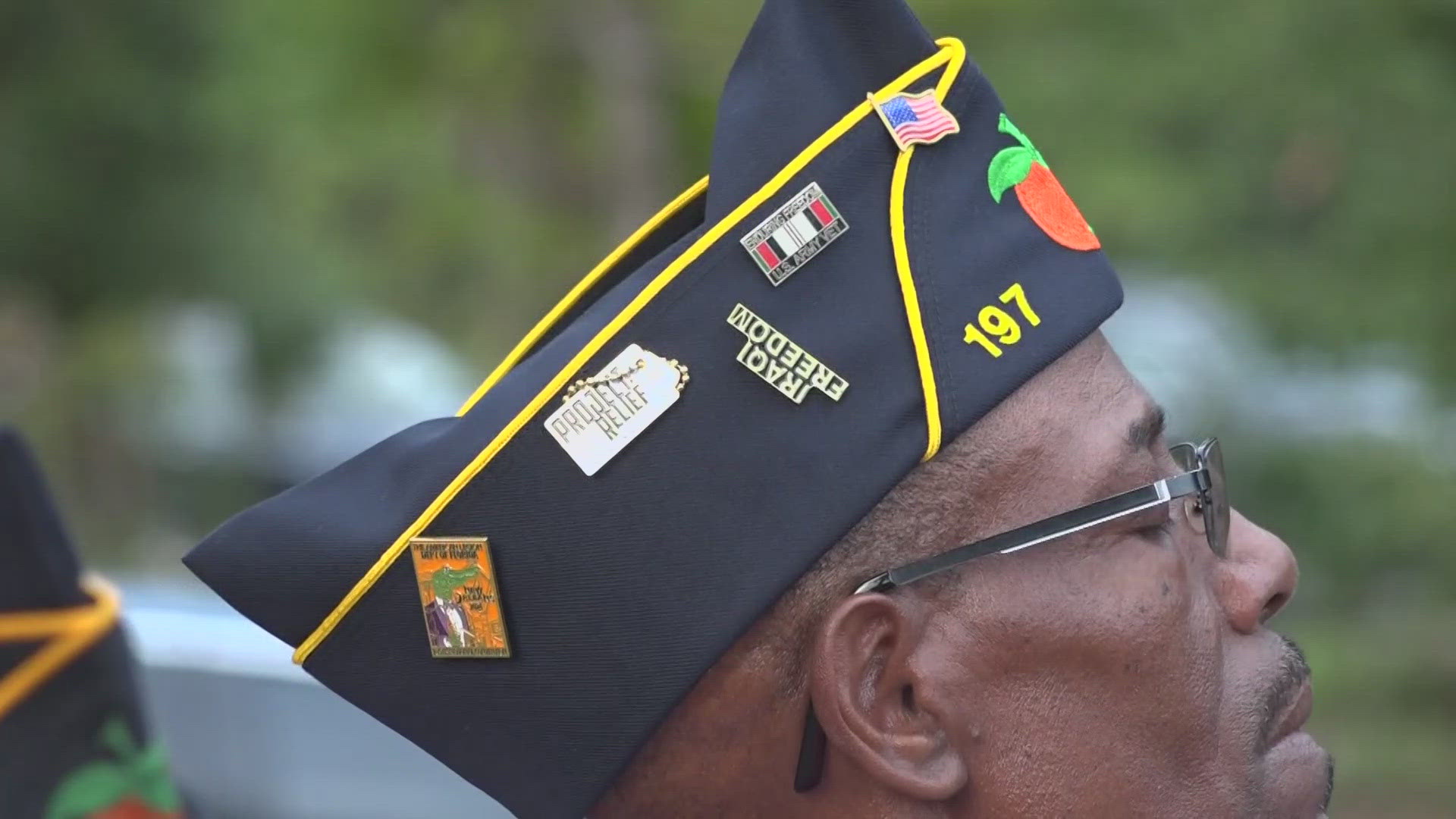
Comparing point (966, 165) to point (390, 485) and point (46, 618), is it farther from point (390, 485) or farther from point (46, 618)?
point (46, 618)

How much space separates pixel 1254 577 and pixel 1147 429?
0.22 metres

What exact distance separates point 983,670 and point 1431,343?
4.41m

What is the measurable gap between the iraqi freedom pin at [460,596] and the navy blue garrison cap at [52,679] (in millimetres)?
1171

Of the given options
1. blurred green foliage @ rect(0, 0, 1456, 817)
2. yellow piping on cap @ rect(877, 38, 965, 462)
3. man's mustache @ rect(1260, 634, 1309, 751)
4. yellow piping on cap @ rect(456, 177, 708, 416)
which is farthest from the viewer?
blurred green foliage @ rect(0, 0, 1456, 817)

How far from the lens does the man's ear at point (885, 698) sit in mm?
1851

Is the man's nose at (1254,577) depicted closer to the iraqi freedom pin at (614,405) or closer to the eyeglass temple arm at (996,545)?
the eyeglass temple arm at (996,545)

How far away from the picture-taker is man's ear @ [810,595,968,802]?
1.85 metres

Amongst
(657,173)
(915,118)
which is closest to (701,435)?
(915,118)

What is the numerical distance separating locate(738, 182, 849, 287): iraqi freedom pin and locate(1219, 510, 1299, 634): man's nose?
0.61 m

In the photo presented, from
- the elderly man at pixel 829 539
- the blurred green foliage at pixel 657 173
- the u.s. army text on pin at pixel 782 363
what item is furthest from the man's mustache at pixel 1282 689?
the blurred green foliage at pixel 657 173

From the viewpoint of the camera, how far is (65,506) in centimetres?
1213

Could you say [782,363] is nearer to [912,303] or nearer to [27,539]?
[912,303]

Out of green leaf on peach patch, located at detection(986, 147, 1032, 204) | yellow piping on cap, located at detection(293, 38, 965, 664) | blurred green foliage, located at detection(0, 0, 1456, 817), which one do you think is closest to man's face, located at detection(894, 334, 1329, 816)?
green leaf on peach patch, located at detection(986, 147, 1032, 204)

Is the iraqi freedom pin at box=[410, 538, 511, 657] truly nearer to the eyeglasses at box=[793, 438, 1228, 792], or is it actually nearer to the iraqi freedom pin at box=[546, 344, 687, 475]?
the iraqi freedom pin at box=[546, 344, 687, 475]
